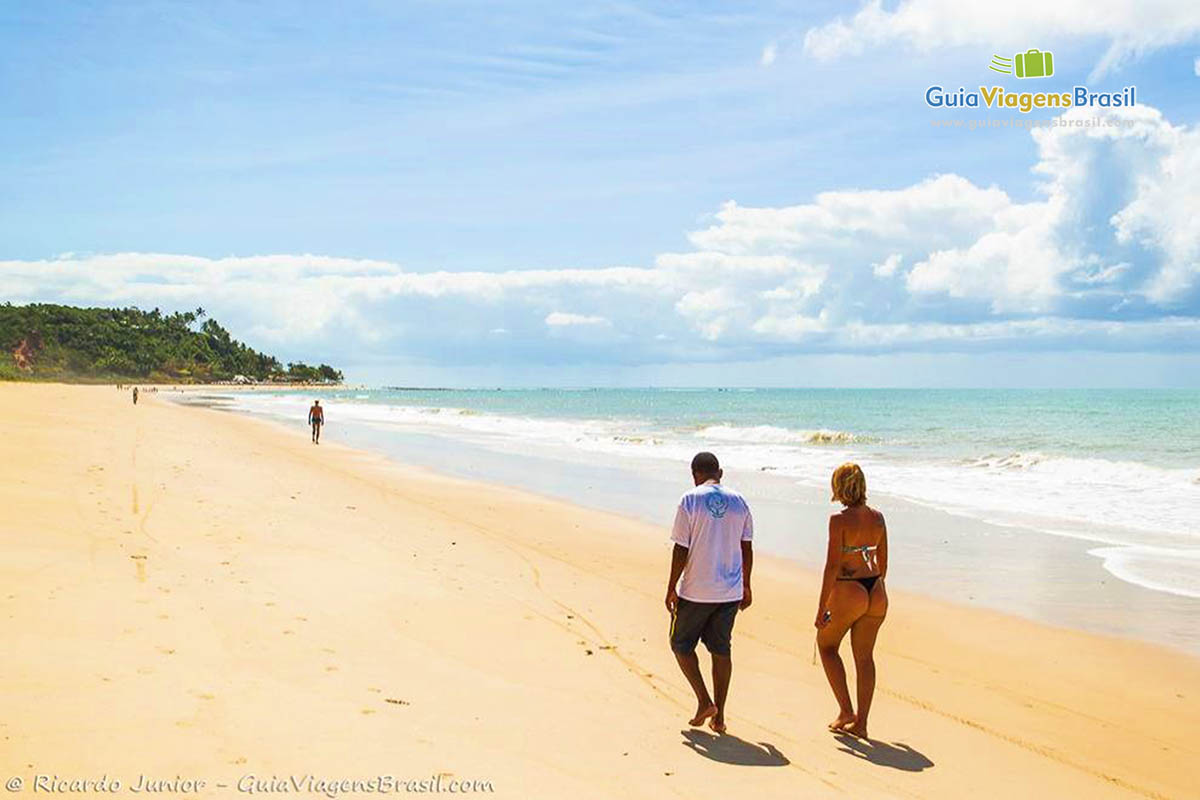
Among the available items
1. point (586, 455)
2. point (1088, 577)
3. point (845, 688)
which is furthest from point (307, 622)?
point (586, 455)

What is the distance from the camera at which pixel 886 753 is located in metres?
5.76

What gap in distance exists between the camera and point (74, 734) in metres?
4.55

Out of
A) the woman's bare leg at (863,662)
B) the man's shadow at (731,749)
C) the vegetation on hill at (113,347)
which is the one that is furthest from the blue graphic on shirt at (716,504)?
the vegetation on hill at (113,347)

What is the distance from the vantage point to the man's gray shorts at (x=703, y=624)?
5691 mm

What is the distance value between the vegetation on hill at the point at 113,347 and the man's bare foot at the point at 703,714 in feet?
474

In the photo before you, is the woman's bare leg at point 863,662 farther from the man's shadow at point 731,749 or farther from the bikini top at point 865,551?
the man's shadow at point 731,749

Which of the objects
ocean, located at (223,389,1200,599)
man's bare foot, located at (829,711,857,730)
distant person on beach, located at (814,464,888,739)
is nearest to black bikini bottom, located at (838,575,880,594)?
distant person on beach, located at (814,464,888,739)

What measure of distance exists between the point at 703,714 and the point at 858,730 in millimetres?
1071

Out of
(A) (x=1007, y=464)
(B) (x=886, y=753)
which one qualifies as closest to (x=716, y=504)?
(B) (x=886, y=753)

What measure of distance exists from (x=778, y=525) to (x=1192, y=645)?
24.7 ft

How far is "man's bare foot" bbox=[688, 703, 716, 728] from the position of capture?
229 inches

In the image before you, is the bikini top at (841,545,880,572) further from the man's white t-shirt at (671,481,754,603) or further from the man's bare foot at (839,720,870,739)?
the man's bare foot at (839,720,870,739)

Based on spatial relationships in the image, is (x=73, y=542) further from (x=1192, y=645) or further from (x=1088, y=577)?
(x=1088, y=577)

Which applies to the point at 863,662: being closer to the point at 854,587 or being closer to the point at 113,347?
the point at 854,587
